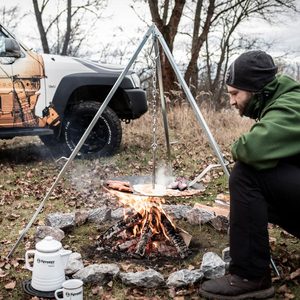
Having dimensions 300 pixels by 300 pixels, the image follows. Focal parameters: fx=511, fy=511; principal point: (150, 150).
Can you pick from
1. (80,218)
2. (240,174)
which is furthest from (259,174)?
(80,218)

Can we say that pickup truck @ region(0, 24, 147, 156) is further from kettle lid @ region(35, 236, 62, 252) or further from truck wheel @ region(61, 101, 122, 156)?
kettle lid @ region(35, 236, 62, 252)

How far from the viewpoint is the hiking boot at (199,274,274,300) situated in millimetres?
2922

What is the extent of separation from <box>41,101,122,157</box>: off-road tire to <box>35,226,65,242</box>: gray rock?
3.48 meters

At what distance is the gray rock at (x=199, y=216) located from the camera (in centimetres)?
445

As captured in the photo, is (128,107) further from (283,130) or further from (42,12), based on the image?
(42,12)

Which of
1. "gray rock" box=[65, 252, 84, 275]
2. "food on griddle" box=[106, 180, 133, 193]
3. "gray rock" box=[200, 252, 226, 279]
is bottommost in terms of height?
"gray rock" box=[65, 252, 84, 275]

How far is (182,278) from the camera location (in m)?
3.18

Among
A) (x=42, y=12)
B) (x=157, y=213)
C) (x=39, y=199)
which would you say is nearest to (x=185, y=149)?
(x=39, y=199)

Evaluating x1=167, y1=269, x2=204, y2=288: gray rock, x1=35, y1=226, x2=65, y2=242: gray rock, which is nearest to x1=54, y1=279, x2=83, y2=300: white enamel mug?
x1=167, y1=269, x2=204, y2=288: gray rock

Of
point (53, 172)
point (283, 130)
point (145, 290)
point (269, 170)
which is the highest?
point (283, 130)

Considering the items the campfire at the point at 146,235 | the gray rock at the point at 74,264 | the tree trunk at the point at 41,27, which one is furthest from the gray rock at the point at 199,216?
the tree trunk at the point at 41,27

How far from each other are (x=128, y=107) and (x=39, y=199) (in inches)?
105

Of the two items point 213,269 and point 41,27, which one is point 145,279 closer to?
point 213,269

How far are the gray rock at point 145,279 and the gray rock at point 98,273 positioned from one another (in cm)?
10
